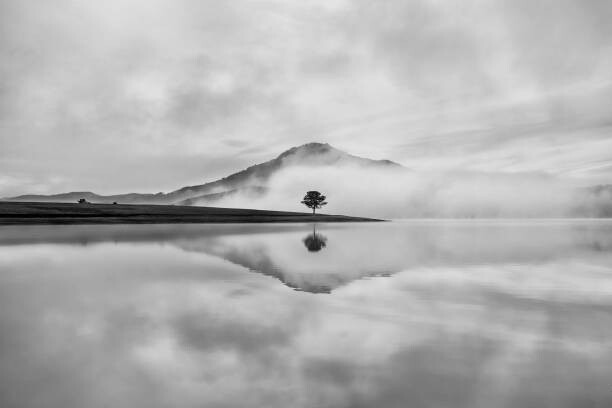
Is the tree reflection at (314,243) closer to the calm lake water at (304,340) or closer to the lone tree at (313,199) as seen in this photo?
the calm lake water at (304,340)

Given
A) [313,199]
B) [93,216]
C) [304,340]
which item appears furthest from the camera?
[313,199]

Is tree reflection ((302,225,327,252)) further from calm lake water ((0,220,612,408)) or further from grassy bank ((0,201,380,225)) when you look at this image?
grassy bank ((0,201,380,225))

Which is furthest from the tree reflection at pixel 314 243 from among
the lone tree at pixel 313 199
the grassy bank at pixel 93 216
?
the lone tree at pixel 313 199

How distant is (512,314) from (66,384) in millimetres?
13752

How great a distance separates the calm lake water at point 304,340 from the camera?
297 inches

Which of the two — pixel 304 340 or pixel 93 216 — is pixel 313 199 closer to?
pixel 93 216

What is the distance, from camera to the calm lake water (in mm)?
7543

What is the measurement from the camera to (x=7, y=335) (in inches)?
435

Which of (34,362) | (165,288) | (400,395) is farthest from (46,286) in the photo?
(400,395)

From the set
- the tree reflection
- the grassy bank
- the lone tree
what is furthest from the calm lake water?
the lone tree

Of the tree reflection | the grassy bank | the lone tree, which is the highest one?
the lone tree

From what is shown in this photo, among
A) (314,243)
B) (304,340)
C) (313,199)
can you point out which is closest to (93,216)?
(314,243)

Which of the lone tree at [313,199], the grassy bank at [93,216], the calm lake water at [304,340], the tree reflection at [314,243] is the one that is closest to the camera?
the calm lake water at [304,340]

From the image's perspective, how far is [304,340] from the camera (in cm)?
1068
